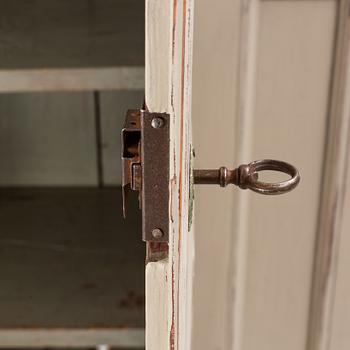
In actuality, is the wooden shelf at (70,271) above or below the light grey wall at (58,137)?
below

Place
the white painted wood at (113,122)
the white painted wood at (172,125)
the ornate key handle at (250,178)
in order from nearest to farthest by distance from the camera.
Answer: the white painted wood at (172,125) → the ornate key handle at (250,178) → the white painted wood at (113,122)

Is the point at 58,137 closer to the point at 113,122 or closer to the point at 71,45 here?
the point at 113,122

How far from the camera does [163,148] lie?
11.8 inches

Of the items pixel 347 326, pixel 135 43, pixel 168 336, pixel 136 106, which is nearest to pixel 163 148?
pixel 168 336

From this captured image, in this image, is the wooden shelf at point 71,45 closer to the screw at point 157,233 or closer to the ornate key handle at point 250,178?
the ornate key handle at point 250,178

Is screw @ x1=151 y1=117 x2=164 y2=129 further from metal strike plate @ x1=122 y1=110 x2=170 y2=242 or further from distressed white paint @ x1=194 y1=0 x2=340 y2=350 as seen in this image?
distressed white paint @ x1=194 y1=0 x2=340 y2=350

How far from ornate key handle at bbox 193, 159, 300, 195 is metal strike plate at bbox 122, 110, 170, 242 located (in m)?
0.15

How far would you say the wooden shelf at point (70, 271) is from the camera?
62 cm


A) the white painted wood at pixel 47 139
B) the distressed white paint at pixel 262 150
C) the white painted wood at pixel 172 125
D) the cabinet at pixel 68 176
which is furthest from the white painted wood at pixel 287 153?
the white painted wood at pixel 47 139

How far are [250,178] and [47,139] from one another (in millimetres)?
755

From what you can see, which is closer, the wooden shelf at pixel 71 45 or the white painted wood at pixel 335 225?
the wooden shelf at pixel 71 45

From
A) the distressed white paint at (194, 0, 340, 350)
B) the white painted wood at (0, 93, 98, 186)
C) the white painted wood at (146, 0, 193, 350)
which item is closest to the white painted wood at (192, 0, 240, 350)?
the distressed white paint at (194, 0, 340, 350)

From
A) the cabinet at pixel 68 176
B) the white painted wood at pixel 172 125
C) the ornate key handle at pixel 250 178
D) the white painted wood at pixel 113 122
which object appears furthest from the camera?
the white painted wood at pixel 113 122

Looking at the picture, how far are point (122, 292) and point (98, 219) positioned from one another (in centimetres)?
26
